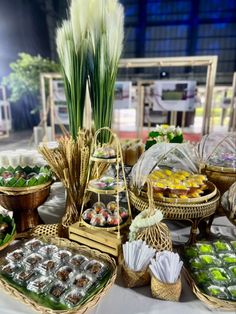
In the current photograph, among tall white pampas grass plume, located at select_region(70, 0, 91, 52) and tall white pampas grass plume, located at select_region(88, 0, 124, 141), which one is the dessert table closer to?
tall white pampas grass plume, located at select_region(88, 0, 124, 141)

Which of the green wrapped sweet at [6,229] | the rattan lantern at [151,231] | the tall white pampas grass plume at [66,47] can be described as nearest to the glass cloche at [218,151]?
the rattan lantern at [151,231]

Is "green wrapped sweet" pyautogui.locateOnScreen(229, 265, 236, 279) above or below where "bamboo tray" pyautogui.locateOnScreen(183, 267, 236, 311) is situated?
above

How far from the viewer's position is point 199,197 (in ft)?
3.34

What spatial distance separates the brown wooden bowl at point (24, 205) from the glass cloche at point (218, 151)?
958 mm

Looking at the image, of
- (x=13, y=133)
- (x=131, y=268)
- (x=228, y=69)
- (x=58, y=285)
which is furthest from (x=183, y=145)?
(x=228, y=69)

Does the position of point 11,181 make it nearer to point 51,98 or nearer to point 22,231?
point 22,231

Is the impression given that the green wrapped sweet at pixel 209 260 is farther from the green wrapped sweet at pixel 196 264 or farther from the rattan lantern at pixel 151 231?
the rattan lantern at pixel 151 231

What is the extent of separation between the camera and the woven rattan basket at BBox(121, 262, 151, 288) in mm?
791

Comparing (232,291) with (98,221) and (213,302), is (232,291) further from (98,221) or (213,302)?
(98,221)

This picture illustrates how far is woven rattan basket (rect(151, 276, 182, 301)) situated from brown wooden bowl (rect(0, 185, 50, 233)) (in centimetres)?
64

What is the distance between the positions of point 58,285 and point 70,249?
0.18m

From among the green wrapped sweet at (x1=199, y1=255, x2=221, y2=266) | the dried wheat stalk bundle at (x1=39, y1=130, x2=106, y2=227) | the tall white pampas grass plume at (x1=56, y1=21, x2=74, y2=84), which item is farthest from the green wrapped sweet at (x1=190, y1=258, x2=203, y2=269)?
the tall white pampas grass plume at (x1=56, y1=21, x2=74, y2=84)

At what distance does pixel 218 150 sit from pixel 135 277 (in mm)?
1111

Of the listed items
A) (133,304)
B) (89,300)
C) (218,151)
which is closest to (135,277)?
(133,304)
